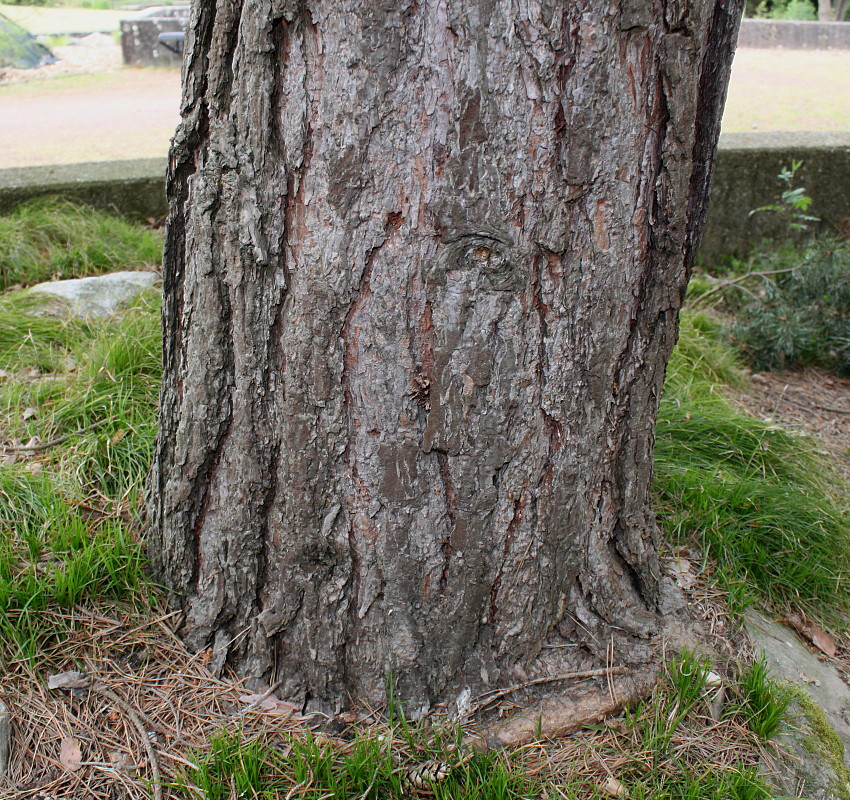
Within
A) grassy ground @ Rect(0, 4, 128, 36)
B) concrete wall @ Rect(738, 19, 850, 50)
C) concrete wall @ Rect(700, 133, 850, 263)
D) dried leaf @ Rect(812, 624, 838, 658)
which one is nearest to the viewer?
dried leaf @ Rect(812, 624, 838, 658)

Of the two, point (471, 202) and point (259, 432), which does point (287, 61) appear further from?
point (259, 432)

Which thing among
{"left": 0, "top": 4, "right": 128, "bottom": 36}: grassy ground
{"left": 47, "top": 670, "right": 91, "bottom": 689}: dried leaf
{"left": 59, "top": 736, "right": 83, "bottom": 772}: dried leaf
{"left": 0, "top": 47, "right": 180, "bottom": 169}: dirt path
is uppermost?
{"left": 0, "top": 4, "right": 128, "bottom": 36}: grassy ground

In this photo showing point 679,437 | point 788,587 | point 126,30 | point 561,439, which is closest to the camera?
point 561,439

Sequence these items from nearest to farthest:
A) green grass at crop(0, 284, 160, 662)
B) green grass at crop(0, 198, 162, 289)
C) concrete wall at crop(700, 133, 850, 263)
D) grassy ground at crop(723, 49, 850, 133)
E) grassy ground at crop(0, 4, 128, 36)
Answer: green grass at crop(0, 284, 160, 662) < green grass at crop(0, 198, 162, 289) < concrete wall at crop(700, 133, 850, 263) < grassy ground at crop(723, 49, 850, 133) < grassy ground at crop(0, 4, 128, 36)

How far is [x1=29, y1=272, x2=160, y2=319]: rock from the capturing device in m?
3.17

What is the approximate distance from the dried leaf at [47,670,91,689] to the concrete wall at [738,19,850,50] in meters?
22.6

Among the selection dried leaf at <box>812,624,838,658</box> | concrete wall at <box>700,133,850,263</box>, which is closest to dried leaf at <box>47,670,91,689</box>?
dried leaf at <box>812,624,838,658</box>

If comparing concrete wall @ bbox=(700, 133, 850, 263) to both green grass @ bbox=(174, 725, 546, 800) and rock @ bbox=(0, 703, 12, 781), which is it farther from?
rock @ bbox=(0, 703, 12, 781)

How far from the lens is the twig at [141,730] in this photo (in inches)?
58.3

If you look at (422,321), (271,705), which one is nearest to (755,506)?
(422,321)

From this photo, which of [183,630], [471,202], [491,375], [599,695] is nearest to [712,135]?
[471,202]

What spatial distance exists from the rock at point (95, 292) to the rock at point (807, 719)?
9.27ft

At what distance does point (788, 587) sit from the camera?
2184 millimetres

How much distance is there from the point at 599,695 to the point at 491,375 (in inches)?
33.7
